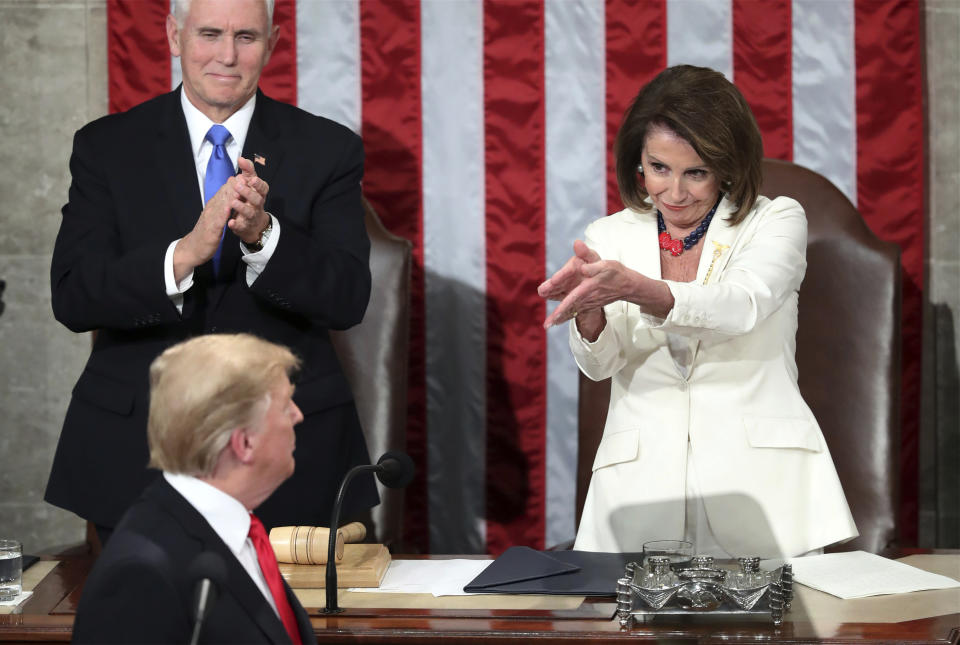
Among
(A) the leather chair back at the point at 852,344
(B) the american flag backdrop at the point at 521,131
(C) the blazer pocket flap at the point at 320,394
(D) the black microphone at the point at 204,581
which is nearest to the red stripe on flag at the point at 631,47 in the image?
(B) the american flag backdrop at the point at 521,131

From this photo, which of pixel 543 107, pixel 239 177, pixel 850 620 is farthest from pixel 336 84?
pixel 850 620

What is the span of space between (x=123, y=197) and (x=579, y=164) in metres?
1.65

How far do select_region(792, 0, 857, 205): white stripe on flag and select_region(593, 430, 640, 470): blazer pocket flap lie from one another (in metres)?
1.55

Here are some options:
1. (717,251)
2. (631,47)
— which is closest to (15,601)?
(717,251)

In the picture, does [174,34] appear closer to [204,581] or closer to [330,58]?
[330,58]

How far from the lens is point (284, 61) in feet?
12.9

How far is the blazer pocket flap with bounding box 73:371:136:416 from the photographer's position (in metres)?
2.56

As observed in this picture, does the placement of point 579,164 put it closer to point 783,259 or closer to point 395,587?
point 783,259

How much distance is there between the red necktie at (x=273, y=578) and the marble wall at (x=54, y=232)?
8.07 ft

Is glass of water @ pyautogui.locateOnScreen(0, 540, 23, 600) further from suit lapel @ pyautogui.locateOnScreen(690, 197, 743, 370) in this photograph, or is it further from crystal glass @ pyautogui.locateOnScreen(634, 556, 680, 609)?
suit lapel @ pyautogui.locateOnScreen(690, 197, 743, 370)

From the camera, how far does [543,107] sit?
3.91 meters

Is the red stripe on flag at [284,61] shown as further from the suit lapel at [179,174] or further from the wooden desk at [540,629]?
the wooden desk at [540,629]

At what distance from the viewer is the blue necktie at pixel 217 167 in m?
2.69

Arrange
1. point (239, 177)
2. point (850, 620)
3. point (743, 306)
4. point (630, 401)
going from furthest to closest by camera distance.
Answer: point (630, 401) < point (743, 306) < point (239, 177) < point (850, 620)
